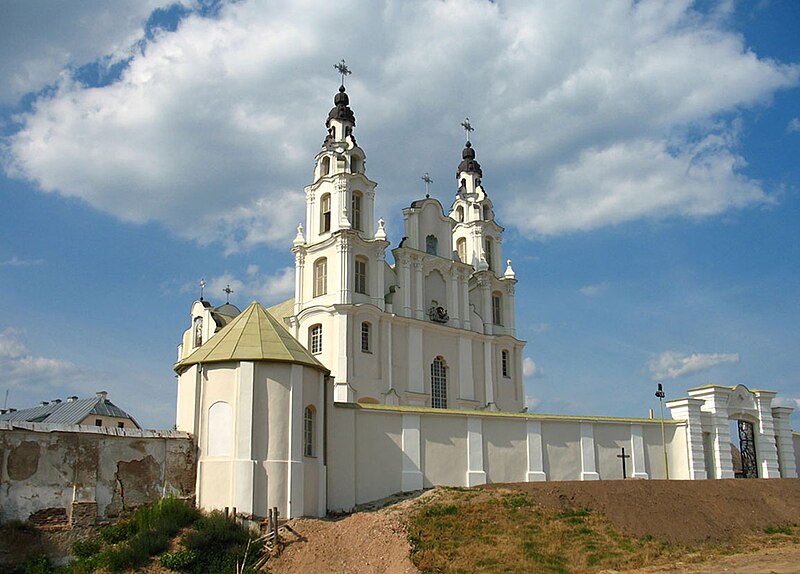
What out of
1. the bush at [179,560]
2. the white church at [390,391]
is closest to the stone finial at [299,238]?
the white church at [390,391]

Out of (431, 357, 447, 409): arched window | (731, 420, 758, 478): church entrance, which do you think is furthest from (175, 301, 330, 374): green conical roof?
(731, 420, 758, 478): church entrance

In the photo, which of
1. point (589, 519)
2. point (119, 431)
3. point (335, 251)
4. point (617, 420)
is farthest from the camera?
point (335, 251)

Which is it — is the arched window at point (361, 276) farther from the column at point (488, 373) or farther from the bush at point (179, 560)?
the bush at point (179, 560)

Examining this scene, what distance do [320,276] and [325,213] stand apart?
3.53m

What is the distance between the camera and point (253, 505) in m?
24.3

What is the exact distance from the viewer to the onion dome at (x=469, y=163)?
170ft

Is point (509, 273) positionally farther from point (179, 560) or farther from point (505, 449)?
point (179, 560)

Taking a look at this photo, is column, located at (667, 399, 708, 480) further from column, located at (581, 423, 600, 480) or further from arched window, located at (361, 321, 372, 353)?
arched window, located at (361, 321, 372, 353)

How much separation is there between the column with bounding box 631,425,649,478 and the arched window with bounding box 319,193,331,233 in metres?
18.5

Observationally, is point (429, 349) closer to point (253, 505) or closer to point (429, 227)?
point (429, 227)

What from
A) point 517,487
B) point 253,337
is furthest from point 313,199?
point 517,487

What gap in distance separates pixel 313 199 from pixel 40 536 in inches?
981

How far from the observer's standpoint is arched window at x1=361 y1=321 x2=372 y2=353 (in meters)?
40.5

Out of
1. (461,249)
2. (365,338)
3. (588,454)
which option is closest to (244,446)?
(588,454)
